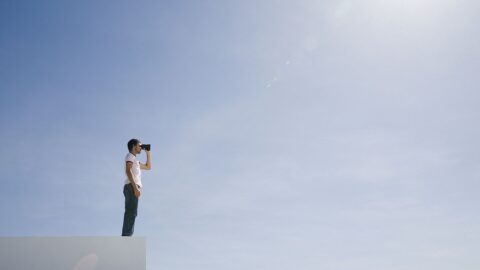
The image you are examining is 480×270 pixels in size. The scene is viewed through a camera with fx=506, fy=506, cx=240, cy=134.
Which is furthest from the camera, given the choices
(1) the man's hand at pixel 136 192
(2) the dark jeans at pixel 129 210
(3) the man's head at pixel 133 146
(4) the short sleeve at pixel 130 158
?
(3) the man's head at pixel 133 146

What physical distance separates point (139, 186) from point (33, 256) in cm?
298

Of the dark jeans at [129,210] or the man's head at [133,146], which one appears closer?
the dark jeans at [129,210]

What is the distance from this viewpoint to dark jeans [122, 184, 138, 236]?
11922 mm

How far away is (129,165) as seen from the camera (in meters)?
12.3

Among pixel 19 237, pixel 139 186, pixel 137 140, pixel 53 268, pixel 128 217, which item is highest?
pixel 137 140

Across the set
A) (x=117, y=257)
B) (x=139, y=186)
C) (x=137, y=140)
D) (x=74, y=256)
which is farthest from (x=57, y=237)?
(x=137, y=140)

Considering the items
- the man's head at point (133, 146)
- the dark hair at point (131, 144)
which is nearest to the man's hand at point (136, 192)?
the man's head at point (133, 146)

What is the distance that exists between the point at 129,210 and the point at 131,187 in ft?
1.84

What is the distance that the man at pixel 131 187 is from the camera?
39.3 feet

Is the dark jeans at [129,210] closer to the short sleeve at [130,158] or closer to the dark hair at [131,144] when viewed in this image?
the short sleeve at [130,158]

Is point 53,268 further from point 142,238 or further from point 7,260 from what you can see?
point 142,238

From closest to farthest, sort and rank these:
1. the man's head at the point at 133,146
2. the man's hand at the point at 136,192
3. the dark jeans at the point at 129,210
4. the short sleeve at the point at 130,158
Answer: the dark jeans at the point at 129,210 → the man's hand at the point at 136,192 → the short sleeve at the point at 130,158 → the man's head at the point at 133,146

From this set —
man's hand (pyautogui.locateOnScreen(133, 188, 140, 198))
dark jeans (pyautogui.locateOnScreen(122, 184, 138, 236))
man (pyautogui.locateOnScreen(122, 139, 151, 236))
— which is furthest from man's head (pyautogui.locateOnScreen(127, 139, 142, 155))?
man's hand (pyautogui.locateOnScreen(133, 188, 140, 198))

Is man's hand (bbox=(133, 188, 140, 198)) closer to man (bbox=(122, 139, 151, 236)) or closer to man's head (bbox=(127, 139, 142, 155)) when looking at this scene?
man (bbox=(122, 139, 151, 236))
